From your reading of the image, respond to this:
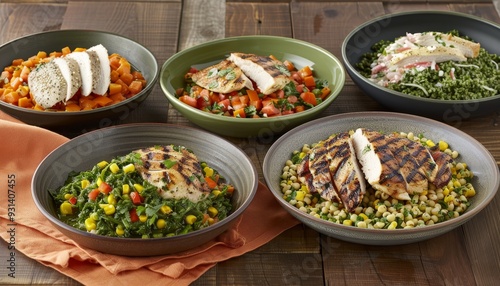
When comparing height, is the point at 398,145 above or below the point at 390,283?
above

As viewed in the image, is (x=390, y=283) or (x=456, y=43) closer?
(x=390, y=283)

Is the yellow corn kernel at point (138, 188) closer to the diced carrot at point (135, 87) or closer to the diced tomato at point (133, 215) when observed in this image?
the diced tomato at point (133, 215)

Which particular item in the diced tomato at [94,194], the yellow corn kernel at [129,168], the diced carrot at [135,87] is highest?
the yellow corn kernel at [129,168]

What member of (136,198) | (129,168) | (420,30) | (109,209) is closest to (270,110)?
(129,168)

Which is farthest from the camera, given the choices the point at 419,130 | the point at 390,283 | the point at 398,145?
the point at 419,130

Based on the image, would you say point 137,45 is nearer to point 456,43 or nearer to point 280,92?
point 280,92

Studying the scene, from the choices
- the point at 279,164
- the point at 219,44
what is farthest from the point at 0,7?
the point at 279,164

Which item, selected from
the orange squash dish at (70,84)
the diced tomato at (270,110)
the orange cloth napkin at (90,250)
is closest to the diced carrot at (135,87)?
the orange squash dish at (70,84)

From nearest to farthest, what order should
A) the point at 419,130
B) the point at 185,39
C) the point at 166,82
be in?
1. the point at 419,130
2. the point at 166,82
3. the point at 185,39
